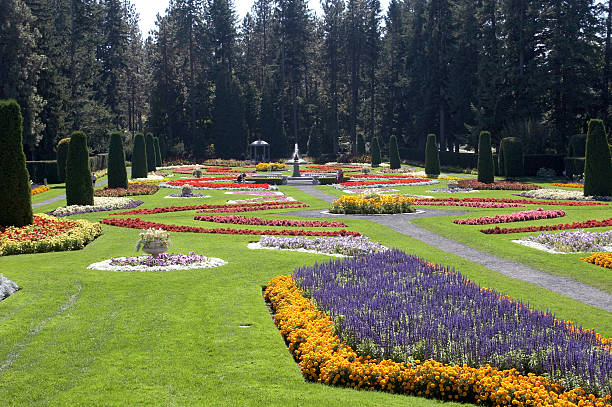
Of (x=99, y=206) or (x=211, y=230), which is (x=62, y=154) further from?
(x=211, y=230)

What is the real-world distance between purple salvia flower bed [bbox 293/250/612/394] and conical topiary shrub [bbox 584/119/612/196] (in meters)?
20.5

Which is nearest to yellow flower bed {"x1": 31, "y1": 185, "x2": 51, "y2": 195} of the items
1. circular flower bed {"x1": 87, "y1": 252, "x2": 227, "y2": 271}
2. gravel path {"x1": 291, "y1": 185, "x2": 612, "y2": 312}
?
gravel path {"x1": 291, "y1": 185, "x2": 612, "y2": 312}

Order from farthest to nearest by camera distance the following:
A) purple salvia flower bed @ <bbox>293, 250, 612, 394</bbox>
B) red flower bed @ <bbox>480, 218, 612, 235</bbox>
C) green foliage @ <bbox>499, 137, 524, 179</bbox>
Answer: green foliage @ <bbox>499, 137, 524, 179</bbox> < red flower bed @ <bbox>480, 218, 612, 235</bbox> < purple salvia flower bed @ <bbox>293, 250, 612, 394</bbox>

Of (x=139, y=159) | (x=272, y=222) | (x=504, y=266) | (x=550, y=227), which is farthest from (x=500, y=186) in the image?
(x=139, y=159)

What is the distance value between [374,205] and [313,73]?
Answer: 81805mm

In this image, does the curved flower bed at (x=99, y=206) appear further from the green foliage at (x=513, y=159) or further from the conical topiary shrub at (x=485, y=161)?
the green foliage at (x=513, y=159)

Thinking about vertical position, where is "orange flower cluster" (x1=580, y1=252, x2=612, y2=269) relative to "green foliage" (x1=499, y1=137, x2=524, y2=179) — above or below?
below

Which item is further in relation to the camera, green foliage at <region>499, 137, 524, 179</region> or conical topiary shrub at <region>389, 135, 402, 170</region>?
conical topiary shrub at <region>389, 135, 402, 170</region>

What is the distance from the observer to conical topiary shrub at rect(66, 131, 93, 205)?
26469 mm

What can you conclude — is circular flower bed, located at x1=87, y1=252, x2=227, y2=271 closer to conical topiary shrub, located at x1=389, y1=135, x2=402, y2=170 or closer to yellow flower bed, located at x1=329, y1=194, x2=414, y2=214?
yellow flower bed, located at x1=329, y1=194, x2=414, y2=214

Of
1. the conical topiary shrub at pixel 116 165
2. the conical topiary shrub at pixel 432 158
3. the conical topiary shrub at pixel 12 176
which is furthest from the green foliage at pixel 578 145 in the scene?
the conical topiary shrub at pixel 12 176

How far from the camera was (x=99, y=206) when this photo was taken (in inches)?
1062

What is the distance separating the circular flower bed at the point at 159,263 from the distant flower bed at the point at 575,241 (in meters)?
8.49

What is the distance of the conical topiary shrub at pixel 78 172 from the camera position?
26.5 metres
